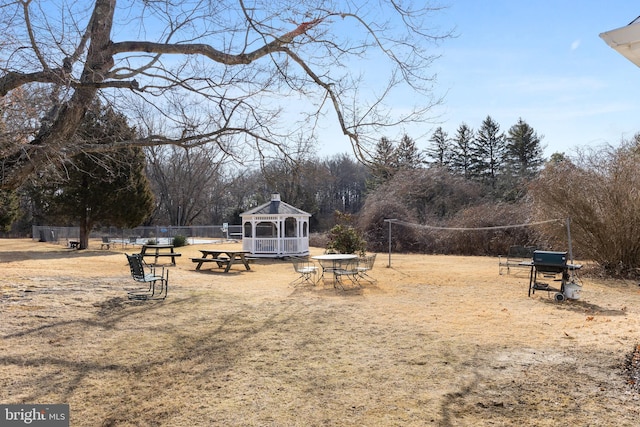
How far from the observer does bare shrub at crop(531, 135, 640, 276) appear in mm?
13281

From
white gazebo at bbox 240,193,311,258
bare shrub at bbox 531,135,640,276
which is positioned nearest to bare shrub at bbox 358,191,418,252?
white gazebo at bbox 240,193,311,258

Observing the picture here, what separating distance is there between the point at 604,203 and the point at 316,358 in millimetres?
11951

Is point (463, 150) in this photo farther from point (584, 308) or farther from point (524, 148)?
point (584, 308)

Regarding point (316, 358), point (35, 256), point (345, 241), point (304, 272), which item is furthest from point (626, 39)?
point (35, 256)

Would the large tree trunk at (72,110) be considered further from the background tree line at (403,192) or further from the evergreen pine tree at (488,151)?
the evergreen pine tree at (488,151)

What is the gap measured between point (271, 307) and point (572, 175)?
10.7 meters

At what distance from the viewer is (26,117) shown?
7.07m

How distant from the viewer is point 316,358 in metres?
5.43

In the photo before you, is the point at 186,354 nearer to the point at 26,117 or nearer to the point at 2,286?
the point at 26,117

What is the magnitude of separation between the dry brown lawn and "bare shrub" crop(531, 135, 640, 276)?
14.5 ft

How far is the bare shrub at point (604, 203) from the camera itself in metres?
13.3

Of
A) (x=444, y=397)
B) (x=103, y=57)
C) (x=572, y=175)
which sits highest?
(x=103, y=57)

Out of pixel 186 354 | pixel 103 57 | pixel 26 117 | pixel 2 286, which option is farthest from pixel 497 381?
pixel 2 286

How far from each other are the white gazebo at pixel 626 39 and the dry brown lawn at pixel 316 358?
283cm
